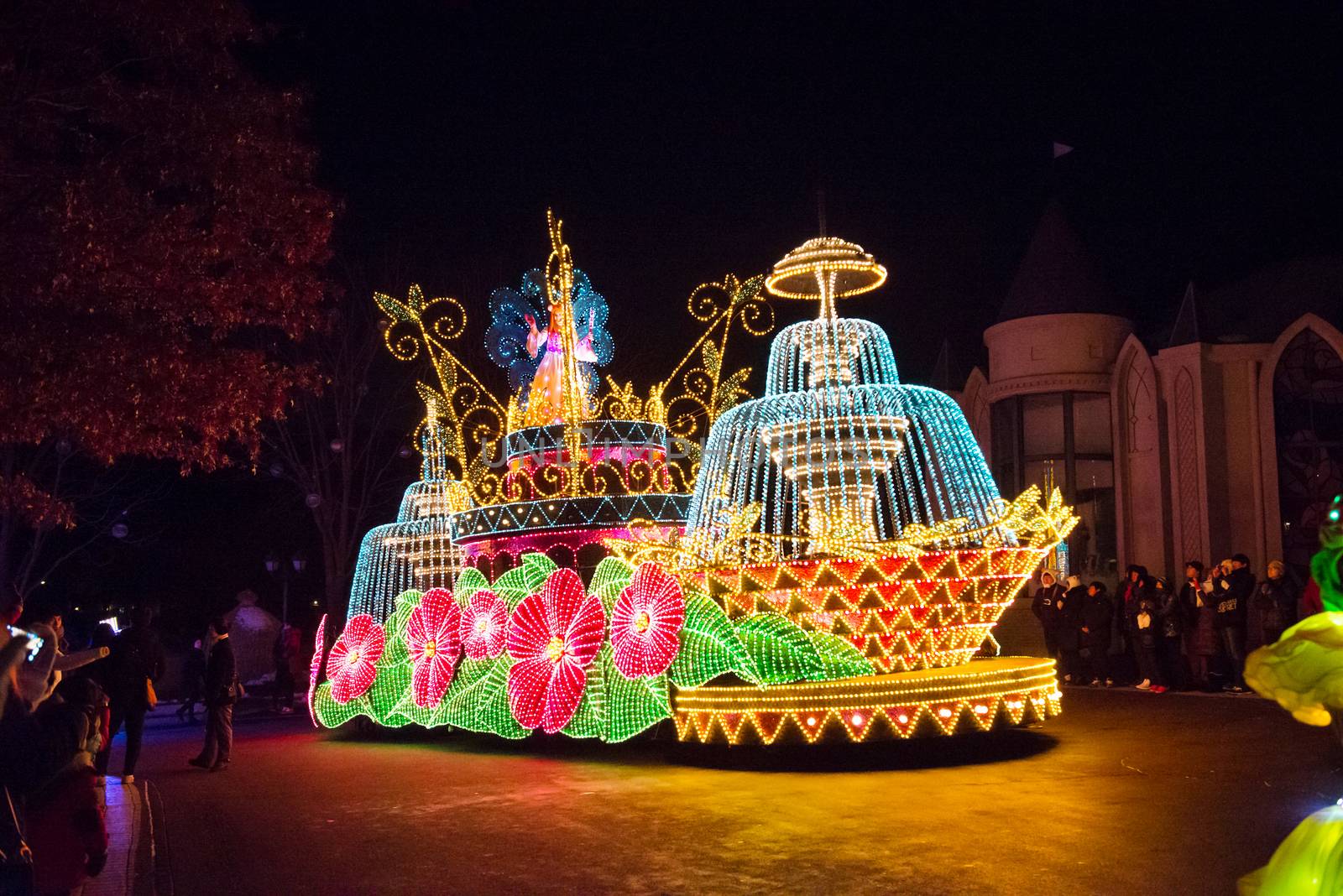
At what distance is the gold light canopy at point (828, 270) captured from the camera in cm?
1250

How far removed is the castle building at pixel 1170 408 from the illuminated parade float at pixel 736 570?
410 inches

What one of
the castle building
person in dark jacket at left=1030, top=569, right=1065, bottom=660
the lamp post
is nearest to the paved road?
person in dark jacket at left=1030, top=569, right=1065, bottom=660

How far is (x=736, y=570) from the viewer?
11.4m

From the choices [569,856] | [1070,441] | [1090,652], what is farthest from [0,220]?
[1070,441]

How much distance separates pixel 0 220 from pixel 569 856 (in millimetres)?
6227

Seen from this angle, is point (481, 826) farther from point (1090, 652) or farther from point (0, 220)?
point (1090, 652)

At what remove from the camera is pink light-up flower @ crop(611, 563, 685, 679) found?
11078 millimetres

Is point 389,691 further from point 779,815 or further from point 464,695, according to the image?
point 779,815

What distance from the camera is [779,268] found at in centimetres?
1290

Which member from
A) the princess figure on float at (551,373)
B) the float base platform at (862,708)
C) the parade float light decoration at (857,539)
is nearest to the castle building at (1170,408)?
the parade float light decoration at (857,539)

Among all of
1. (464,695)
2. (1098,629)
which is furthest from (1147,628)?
(464,695)

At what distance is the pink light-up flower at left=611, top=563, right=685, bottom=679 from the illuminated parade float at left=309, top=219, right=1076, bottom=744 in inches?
0.9

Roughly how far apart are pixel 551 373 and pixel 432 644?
367 centimetres

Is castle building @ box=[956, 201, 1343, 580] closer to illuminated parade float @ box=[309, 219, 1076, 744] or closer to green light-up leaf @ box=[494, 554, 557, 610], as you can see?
illuminated parade float @ box=[309, 219, 1076, 744]
